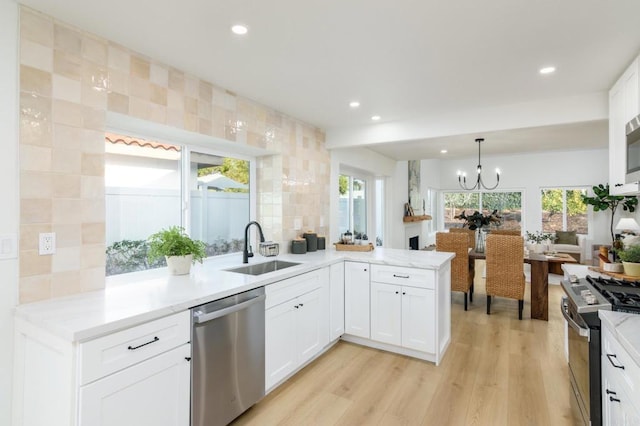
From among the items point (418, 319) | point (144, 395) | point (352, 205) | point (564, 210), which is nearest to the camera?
point (144, 395)

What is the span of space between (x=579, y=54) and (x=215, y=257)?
3.24 meters

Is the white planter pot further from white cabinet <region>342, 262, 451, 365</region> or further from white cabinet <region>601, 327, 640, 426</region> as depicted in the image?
white cabinet <region>601, 327, 640, 426</region>

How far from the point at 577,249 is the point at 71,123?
8823 mm

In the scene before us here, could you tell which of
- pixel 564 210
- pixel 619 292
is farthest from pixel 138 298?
pixel 564 210

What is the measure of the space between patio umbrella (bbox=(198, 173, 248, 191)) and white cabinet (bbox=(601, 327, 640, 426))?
297 centimetres

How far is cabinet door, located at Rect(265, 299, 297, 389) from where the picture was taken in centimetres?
232

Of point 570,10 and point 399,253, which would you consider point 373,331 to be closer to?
point 399,253

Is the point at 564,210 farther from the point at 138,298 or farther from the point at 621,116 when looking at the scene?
the point at 138,298

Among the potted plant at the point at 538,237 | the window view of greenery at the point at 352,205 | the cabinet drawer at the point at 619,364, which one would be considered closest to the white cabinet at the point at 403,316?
the cabinet drawer at the point at 619,364

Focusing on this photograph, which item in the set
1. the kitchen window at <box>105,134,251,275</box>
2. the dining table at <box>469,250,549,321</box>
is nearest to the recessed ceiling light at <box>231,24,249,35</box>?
the kitchen window at <box>105,134,251,275</box>

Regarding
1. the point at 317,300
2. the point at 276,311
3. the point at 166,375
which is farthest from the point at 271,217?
the point at 166,375

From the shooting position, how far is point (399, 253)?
345cm

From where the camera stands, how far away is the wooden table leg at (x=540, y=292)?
13.1ft

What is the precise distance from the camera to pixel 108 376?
4.63ft
